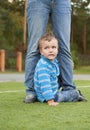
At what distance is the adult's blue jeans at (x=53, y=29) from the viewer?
4754 mm

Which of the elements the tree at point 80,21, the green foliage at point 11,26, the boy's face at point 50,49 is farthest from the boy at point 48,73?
the tree at point 80,21

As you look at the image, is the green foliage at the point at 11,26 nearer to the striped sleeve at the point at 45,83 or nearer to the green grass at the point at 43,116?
the striped sleeve at the point at 45,83

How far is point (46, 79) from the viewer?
4527mm

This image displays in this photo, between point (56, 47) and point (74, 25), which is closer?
point (56, 47)

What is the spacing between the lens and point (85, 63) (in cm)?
3359

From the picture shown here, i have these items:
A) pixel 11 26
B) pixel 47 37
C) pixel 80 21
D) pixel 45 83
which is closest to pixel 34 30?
pixel 47 37

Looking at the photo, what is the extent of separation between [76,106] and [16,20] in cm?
2953

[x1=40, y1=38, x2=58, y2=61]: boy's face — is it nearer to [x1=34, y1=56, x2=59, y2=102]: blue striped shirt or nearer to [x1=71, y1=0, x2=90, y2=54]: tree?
[x1=34, y1=56, x2=59, y2=102]: blue striped shirt

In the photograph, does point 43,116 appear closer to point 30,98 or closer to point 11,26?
point 30,98

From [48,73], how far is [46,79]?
0.09m

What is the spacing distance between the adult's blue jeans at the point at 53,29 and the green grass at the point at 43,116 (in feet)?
1.33

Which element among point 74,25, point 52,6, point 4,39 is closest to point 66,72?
point 52,6

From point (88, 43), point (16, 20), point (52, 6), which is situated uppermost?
point (52, 6)

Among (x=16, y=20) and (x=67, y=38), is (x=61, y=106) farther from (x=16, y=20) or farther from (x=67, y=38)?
(x=16, y=20)
